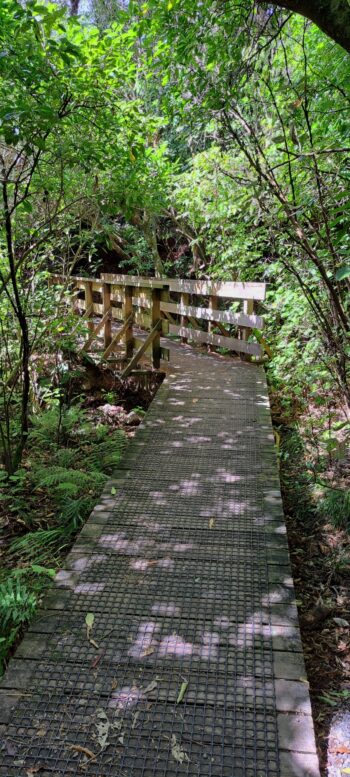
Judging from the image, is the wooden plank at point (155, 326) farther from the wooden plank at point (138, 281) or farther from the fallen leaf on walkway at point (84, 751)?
the fallen leaf on walkway at point (84, 751)

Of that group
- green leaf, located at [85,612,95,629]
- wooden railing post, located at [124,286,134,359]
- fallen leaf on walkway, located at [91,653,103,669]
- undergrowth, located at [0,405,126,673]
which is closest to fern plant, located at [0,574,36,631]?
undergrowth, located at [0,405,126,673]

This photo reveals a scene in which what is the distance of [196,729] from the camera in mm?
1740

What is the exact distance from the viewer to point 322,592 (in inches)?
134

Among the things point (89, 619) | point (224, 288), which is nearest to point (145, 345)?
point (224, 288)

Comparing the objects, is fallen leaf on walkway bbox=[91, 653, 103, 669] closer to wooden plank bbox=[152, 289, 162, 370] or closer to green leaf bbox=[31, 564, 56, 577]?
green leaf bbox=[31, 564, 56, 577]

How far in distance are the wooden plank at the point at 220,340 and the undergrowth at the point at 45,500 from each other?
234 cm

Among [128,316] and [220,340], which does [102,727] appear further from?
[128,316]

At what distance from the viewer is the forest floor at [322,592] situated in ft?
7.63

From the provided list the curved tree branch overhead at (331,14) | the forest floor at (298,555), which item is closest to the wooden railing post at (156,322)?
the forest floor at (298,555)

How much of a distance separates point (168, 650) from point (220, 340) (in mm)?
6157

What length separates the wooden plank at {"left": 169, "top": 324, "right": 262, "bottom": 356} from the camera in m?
7.33

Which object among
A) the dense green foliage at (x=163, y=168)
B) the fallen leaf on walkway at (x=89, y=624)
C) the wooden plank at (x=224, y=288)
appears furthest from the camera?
the wooden plank at (x=224, y=288)

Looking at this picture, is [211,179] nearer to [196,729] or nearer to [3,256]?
[3,256]

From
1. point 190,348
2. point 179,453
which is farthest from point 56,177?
point 190,348
